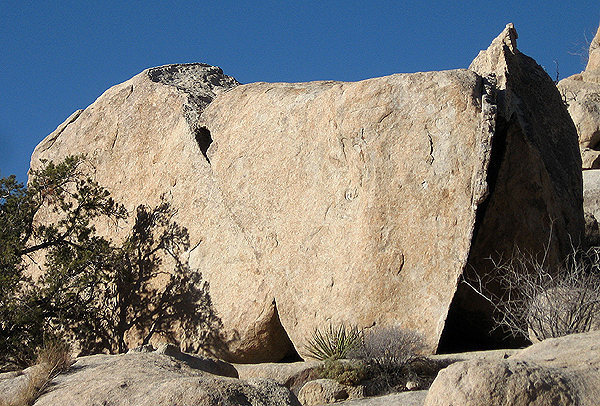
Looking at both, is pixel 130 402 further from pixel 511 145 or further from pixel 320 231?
pixel 511 145

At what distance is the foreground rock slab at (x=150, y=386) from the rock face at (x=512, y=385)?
160cm

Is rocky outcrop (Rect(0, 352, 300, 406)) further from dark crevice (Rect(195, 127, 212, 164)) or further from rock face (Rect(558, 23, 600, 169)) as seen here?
rock face (Rect(558, 23, 600, 169))

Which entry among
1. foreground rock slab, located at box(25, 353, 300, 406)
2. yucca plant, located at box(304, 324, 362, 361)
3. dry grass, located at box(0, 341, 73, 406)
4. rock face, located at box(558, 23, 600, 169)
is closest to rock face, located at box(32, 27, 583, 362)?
yucca plant, located at box(304, 324, 362, 361)

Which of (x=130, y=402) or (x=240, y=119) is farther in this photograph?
(x=240, y=119)

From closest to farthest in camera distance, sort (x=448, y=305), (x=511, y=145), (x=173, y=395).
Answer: (x=173, y=395), (x=448, y=305), (x=511, y=145)

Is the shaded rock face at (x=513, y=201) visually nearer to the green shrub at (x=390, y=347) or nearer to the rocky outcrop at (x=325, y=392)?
the green shrub at (x=390, y=347)

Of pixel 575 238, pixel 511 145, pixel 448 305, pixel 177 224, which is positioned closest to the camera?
pixel 448 305

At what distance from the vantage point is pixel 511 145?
10.5 m

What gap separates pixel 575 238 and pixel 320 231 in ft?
12.6

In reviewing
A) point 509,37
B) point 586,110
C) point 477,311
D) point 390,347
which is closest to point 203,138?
point 509,37

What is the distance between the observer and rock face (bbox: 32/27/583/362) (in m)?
10.0

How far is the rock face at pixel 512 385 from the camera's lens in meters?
4.98

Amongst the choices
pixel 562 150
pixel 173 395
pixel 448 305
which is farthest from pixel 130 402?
pixel 562 150

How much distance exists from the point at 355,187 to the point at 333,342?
2.05m
